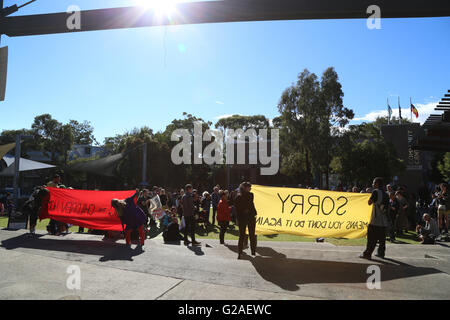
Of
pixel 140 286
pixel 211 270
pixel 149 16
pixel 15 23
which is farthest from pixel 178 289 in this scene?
pixel 15 23

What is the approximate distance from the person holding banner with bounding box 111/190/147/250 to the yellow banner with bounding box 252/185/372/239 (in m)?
3.20

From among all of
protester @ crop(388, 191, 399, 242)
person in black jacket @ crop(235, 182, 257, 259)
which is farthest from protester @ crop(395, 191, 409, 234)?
person in black jacket @ crop(235, 182, 257, 259)

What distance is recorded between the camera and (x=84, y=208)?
32.0 ft

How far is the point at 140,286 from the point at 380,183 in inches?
226

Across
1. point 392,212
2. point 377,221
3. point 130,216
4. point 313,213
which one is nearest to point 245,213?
point 313,213

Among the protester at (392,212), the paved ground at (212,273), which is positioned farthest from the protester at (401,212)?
the paved ground at (212,273)

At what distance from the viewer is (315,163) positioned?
3584 cm

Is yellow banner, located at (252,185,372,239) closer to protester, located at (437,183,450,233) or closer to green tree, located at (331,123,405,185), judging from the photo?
protester, located at (437,183,450,233)

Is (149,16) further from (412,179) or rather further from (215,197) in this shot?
(412,179)

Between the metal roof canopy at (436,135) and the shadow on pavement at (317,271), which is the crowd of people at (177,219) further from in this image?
the metal roof canopy at (436,135)

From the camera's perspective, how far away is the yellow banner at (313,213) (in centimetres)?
741

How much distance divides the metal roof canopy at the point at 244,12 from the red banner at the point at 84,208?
5741mm

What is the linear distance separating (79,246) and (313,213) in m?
6.33
